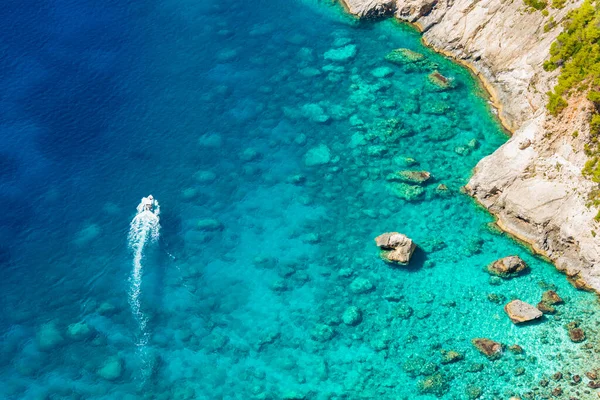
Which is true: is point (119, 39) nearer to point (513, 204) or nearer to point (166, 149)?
point (166, 149)

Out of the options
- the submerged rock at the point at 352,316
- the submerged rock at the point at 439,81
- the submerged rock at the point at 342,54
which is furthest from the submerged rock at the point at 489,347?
the submerged rock at the point at 342,54

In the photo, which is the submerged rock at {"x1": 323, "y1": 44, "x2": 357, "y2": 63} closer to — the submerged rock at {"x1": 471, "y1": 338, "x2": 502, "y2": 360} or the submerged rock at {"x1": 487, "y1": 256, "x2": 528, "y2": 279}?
the submerged rock at {"x1": 487, "y1": 256, "x2": 528, "y2": 279}

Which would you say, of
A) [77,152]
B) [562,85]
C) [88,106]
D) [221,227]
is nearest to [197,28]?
[88,106]

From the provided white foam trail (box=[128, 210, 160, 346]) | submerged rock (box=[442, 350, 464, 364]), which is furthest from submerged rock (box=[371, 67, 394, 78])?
submerged rock (box=[442, 350, 464, 364])

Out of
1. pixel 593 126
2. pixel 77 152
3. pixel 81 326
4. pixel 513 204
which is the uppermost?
pixel 593 126

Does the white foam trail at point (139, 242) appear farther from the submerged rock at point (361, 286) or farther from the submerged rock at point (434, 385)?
the submerged rock at point (434, 385)
